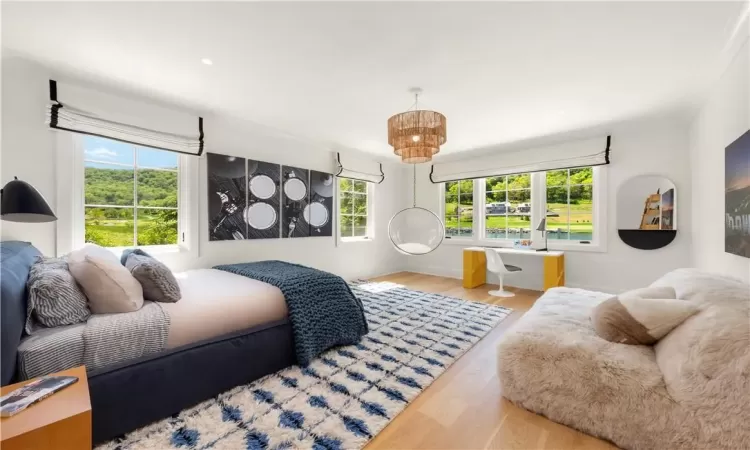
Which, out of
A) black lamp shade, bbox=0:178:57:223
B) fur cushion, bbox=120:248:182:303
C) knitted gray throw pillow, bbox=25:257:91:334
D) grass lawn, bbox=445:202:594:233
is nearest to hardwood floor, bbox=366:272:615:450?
fur cushion, bbox=120:248:182:303

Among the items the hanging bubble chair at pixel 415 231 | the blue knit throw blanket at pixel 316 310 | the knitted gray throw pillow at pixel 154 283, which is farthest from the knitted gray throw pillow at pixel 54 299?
the hanging bubble chair at pixel 415 231

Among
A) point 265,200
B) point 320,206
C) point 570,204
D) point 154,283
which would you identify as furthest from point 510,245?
point 154,283

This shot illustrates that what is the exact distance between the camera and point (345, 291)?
2.40m

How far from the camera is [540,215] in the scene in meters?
4.38

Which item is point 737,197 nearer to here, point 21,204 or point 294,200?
point 294,200

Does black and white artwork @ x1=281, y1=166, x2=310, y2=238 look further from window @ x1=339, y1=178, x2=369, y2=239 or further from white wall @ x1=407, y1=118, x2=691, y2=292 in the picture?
white wall @ x1=407, y1=118, x2=691, y2=292

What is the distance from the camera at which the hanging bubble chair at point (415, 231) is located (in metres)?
3.50

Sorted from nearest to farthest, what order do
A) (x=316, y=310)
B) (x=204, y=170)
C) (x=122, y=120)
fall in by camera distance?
(x=316, y=310)
(x=122, y=120)
(x=204, y=170)

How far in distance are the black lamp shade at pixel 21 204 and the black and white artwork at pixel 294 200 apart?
239cm

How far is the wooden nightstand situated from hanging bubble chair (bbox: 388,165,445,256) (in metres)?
2.84

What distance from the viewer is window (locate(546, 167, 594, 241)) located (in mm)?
4035

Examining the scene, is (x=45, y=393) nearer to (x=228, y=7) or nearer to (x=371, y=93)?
(x=228, y=7)

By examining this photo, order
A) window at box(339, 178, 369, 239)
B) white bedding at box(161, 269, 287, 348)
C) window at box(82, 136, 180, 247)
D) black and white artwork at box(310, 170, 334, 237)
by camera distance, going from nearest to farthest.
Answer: white bedding at box(161, 269, 287, 348) < window at box(82, 136, 180, 247) < black and white artwork at box(310, 170, 334, 237) < window at box(339, 178, 369, 239)

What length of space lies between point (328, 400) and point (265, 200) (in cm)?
269
